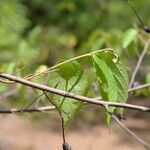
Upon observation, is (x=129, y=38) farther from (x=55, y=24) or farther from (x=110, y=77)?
(x=55, y=24)

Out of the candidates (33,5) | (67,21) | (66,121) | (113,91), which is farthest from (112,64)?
(33,5)

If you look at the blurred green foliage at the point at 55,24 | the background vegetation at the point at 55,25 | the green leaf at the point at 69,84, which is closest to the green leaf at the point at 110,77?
the green leaf at the point at 69,84

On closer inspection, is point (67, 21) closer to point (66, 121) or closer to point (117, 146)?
point (117, 146)

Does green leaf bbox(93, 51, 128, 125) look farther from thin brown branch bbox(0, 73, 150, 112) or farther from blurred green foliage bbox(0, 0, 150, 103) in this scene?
blurred green foliage bbox(0, 0, 150, 103)

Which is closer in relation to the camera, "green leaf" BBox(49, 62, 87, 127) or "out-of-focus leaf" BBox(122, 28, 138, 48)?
"green leaf" BBox(49, 62, 87, 127)

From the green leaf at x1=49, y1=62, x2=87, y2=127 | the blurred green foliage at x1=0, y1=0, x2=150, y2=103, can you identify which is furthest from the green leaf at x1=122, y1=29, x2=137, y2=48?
the blurred green foliage at x1=0, y1=0, x2=150, y2=103

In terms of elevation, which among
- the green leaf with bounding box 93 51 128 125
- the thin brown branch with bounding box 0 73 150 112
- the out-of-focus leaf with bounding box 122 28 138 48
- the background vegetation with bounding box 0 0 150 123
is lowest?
the thin brown branch with bounding box 0 73 150 112

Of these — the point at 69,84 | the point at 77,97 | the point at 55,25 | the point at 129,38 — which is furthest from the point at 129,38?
the point at 55,25
